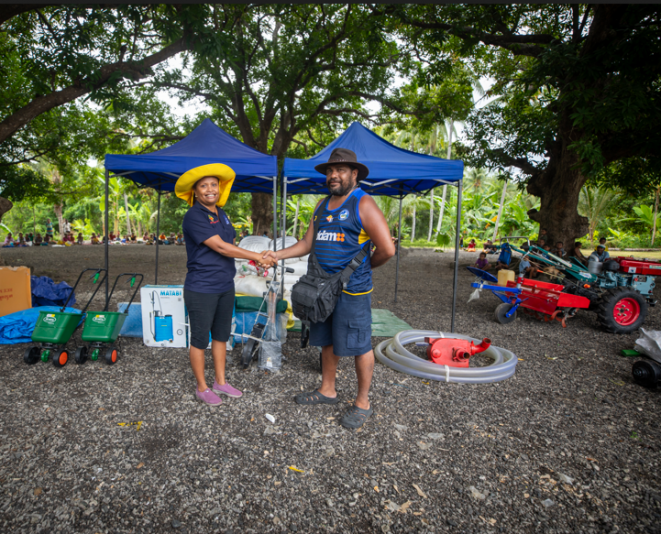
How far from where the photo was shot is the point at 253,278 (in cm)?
555

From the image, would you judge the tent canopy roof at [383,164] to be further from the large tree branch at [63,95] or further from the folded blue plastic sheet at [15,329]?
the large tree branch at [63,95]

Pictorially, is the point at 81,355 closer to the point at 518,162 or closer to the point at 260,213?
the point at 260,213

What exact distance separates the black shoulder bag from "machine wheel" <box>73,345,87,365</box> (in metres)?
2.69

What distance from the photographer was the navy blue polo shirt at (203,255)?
2868 mm

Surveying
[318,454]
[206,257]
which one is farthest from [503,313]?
[206,257]

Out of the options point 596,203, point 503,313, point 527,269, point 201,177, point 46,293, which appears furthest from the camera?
point 596,203

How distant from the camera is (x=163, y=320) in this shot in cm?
441

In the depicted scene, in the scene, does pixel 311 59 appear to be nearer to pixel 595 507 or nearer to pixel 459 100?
pixel 459 100

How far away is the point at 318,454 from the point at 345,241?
148 cm

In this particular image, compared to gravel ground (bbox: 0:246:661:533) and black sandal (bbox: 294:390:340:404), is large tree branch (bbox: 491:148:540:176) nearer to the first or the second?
gravel ground (bbox: 0:246:661:533)

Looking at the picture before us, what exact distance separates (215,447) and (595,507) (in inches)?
92.0

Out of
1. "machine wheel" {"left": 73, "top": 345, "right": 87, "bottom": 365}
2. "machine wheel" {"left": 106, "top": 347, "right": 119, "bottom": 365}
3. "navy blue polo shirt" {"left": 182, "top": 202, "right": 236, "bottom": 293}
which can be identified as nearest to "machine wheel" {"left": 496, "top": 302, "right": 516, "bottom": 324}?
"navy blue polo shirt" {"left": 182, "top": 202, "right": 236, "bottom": 293}

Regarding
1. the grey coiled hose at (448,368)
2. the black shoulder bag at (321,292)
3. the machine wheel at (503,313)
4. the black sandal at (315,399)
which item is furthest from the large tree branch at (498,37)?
the black sandal at (315,399)

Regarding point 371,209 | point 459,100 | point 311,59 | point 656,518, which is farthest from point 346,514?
point 459,100
